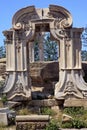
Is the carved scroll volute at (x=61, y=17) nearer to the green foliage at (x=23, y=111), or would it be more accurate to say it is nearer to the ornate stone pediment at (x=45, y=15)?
the ornate stone pediment at (x=45, y=15)

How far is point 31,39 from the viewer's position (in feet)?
54.0

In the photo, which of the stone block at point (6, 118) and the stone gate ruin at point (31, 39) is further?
the stone gate ruin at point (31, 39)

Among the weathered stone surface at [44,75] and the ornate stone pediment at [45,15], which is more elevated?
the ornate stone pediment at [45,15]

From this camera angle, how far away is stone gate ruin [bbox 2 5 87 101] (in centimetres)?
1603

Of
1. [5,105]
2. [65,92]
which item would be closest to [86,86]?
[65,92]

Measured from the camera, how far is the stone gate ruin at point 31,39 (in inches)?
631

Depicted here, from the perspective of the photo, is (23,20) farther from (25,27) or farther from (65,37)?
(65,37)

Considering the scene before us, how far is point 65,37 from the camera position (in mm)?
16156

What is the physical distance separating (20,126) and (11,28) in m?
6.58

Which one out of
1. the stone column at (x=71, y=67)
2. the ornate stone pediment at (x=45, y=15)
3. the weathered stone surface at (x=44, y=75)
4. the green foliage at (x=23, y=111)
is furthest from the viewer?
the weathered stone surface at (x=44, y=75)

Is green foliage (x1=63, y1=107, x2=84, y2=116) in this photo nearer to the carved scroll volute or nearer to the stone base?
the stone base

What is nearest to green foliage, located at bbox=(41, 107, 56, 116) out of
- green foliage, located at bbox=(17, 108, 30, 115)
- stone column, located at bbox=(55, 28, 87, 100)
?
green foliage, located at bbox=(17, 108, 30, 115)

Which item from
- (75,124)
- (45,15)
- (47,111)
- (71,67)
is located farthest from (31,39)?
(75,124)

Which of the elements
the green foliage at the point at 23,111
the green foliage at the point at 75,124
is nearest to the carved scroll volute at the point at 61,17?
the green foliage at the point at 23,111
